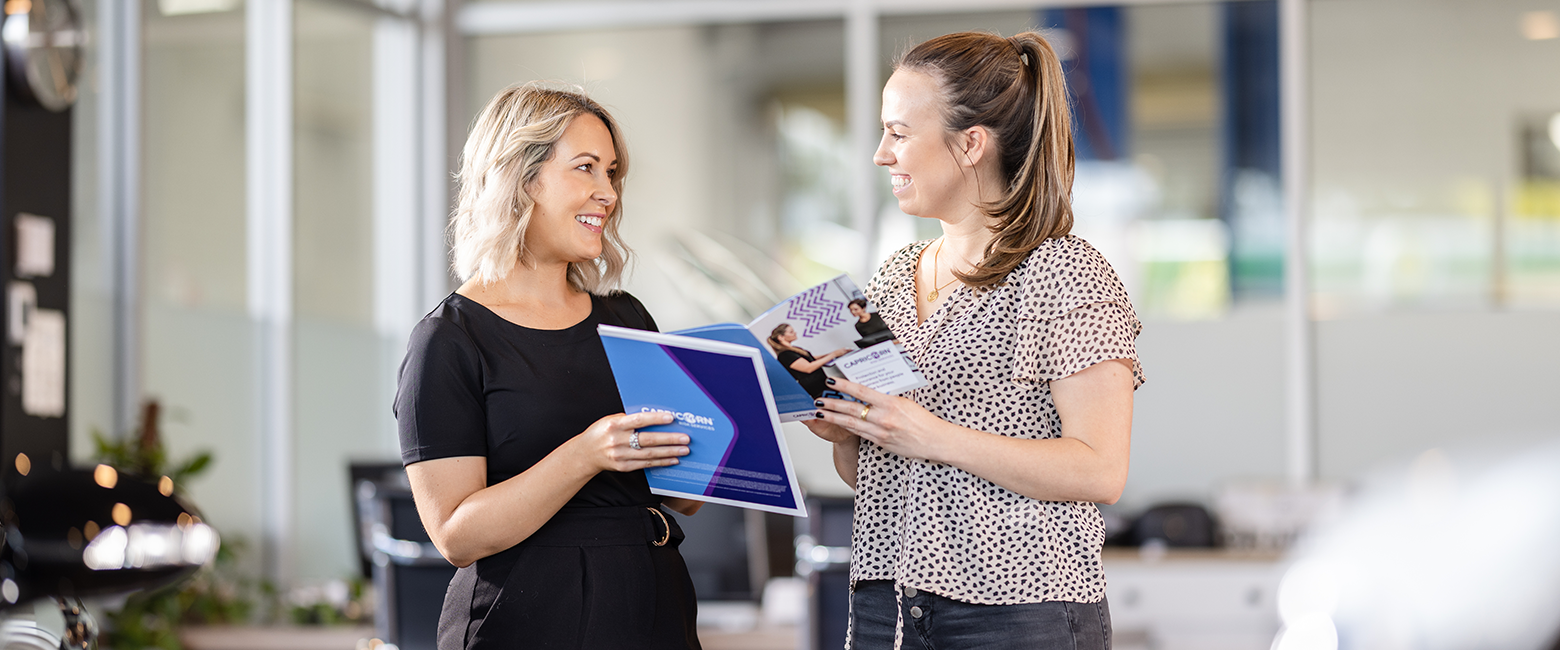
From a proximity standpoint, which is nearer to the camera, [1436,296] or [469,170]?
[469,170]

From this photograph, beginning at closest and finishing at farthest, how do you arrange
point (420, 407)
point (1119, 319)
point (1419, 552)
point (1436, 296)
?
point (1119, 319) < point (420, 407) < point (1419, 552) < point (1436, 296)

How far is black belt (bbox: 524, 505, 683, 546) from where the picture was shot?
63.7 inches

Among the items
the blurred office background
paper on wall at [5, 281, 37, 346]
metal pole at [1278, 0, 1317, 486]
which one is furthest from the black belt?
metal pole at [1278, 0, 1317, 486]

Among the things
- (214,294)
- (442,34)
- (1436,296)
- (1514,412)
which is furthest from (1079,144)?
(214,294)

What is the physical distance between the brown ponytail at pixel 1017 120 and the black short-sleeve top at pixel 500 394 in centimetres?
49

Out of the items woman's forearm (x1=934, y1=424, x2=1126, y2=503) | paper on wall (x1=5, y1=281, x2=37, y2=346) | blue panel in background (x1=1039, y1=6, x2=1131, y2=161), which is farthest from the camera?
blue panel in background (x1=1039, y1=6, x2=1131, y2=161)

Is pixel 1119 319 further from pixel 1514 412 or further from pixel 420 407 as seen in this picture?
pixel 1514 412

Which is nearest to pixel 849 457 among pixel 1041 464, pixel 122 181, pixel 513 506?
pixel 1041 464

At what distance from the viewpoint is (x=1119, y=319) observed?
4.80ft

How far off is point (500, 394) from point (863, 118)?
13.6ft

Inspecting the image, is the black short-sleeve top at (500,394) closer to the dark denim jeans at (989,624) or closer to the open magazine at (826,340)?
the open magazine at (826,340)

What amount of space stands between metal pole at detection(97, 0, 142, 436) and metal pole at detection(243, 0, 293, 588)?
24.8 inches

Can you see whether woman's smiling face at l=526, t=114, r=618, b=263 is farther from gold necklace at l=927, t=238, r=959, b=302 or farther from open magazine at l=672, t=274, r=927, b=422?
gold necklace at l=927, t=238, r=959, b=302

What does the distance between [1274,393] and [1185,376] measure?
35 centimetres
